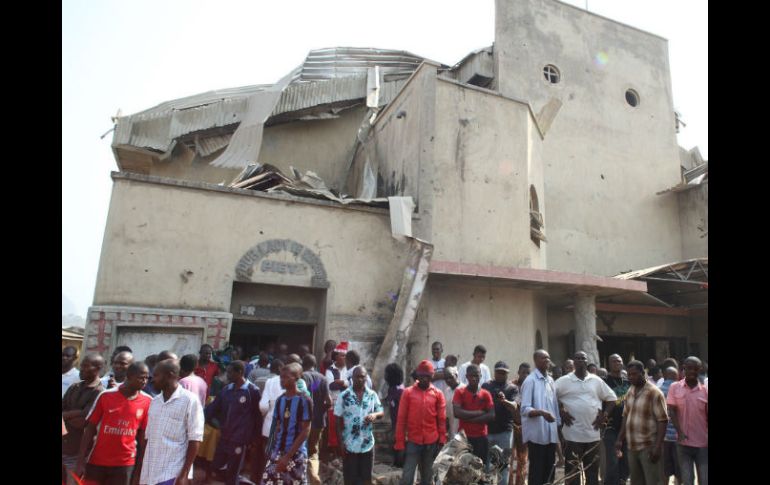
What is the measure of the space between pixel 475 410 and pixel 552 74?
14.0m

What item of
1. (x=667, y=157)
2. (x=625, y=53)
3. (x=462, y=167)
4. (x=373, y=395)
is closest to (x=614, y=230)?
(x=667, y=157)

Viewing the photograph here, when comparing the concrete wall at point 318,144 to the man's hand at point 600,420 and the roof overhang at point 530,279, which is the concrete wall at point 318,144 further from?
the man's hand at point 600,420

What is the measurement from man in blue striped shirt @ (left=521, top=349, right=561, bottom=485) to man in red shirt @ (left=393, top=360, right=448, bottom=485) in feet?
3.32

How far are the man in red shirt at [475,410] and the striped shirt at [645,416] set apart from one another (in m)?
1.44

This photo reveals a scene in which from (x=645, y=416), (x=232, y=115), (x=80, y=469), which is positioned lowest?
(x=80, y=469)

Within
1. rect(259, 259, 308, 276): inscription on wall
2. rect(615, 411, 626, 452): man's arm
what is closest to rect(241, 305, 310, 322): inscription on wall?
rect(259, 259, 308, 276): inscription on wall

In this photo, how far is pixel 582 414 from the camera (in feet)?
19.9

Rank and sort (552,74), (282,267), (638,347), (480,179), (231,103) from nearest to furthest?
1. (282,267)
2. (480,179)
3. (231,103)
4. (638,347)
5. (552,74)

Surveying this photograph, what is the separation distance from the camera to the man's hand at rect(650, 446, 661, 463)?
5.28m

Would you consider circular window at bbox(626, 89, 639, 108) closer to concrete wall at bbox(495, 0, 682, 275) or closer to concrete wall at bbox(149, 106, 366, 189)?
concrete wall at bbox(495, 0, 682, 275)

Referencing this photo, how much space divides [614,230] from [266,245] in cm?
1214

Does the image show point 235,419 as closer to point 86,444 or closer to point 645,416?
point 86,444

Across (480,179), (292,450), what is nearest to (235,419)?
(292,450)
